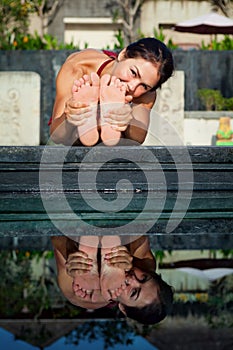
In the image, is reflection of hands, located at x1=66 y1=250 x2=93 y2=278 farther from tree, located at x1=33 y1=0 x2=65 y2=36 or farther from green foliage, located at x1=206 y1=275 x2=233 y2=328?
tree, located at x1=33 y1=0 x2=65 y2=36

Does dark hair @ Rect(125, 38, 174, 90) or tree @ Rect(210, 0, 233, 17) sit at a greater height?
tree @ Rect(210, 0, 233, 17)

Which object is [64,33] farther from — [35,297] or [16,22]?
[35,297]

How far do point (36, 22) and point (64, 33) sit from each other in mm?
798

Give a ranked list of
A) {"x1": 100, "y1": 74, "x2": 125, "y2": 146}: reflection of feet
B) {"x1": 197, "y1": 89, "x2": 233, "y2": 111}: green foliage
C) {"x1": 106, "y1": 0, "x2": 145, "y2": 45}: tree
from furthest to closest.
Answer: {"x1": 106, "y1": 0, "x2": 145, "y2": 45}: tree
{"x1": 197, "y1": 89, "x2": 233, "y2": 111}: green foliage
{"x1": 100, "y1": 74, "x2": 125, "y2": 146}: reflection of feet

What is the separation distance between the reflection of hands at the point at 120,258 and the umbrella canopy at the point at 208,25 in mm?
14323

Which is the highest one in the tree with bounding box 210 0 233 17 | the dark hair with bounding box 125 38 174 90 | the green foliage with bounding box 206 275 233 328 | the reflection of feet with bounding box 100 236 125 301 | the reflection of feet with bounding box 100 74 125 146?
the tree with bounding box 210 0 233 17

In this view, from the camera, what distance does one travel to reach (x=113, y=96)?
3.11 metres

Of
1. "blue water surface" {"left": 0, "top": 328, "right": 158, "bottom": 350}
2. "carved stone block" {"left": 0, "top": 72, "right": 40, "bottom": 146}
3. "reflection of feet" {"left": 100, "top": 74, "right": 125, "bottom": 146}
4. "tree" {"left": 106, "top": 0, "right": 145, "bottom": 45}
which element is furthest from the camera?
"tree" {"left": 106, "top": 0, "right": 145, "bottom": 45}

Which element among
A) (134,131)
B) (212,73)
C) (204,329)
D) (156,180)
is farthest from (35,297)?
(212,73)

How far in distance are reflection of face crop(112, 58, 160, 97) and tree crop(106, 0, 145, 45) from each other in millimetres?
16195

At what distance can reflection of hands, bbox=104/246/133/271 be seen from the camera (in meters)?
1.39

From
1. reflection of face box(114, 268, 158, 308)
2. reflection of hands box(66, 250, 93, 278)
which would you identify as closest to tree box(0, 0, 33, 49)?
reflection of hands box(66, 250, 93, 278)

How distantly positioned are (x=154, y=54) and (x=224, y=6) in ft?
55.6

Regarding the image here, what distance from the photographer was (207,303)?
106 cm
